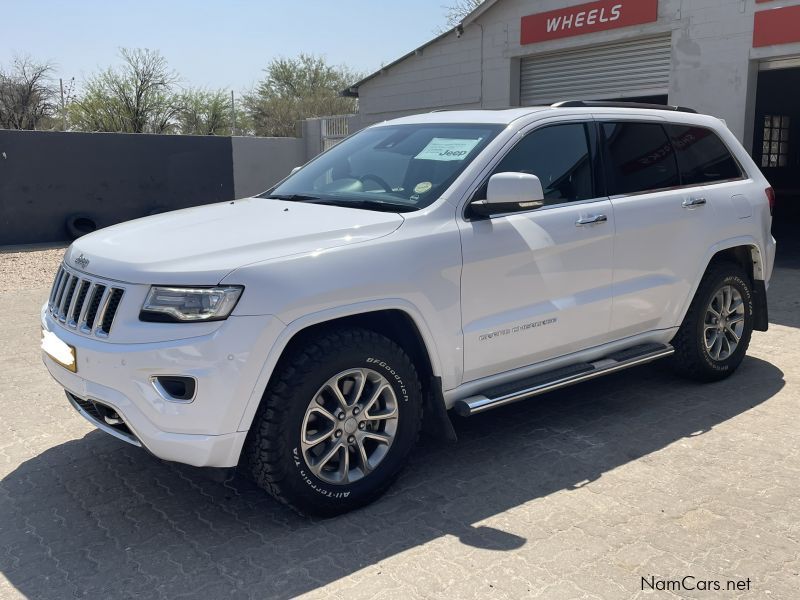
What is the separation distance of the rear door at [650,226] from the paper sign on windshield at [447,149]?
1030mm

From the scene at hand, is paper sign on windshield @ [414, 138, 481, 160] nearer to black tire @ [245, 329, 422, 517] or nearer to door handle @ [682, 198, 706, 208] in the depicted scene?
black tire @ [245, 329, 422, 517]

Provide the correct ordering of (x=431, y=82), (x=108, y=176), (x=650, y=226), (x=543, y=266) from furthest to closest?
(x=431, y=82) < (x=108, y=176) < (x=650, y=226) < (x=543, y=266)

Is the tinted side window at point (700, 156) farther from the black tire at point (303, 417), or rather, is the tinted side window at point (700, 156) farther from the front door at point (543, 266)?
the black tire at point (303, 417)

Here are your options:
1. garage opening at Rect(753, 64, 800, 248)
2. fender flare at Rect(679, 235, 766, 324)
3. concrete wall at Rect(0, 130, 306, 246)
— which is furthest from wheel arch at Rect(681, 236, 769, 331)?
garage opening at Rect(753, 64, 800, 248)

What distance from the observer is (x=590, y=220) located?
447 cm

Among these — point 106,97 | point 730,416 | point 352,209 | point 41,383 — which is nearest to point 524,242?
point 352,209

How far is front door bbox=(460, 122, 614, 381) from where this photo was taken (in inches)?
157

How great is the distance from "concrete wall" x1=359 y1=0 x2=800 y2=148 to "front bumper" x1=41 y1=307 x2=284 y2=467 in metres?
9.62

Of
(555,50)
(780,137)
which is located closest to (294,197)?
(555,50)

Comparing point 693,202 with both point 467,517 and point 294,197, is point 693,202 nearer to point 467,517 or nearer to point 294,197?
point 294,197

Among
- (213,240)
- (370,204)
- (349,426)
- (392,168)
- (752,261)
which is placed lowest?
(349,426)

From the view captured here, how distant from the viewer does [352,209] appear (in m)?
4.04

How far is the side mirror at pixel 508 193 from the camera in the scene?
387 centimetres

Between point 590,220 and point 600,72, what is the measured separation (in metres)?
9.56
